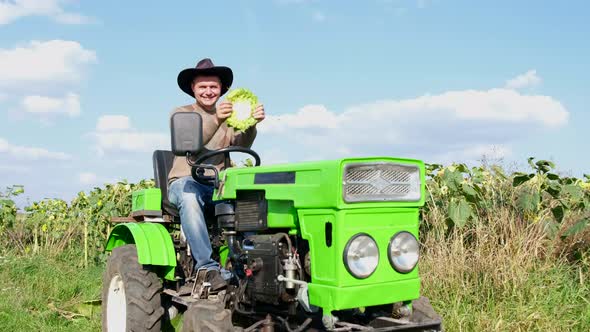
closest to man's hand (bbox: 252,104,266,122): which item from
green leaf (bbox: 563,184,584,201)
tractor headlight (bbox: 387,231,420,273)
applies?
tractor headlight (bbox: 387,231,420,273)

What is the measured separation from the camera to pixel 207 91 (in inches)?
225

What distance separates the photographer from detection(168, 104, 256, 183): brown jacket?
536 cm

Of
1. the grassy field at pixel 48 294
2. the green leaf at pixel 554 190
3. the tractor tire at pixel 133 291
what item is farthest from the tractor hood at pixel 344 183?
the grassy field at pixel 48 294

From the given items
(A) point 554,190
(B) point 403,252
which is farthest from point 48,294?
(A) point 554,190

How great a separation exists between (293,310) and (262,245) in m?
0.44

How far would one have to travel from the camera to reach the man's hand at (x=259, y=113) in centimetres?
517

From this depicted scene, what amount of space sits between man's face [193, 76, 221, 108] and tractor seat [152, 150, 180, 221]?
55 centimetres

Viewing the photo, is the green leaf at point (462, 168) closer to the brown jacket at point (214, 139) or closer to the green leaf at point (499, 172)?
the green leaf at point (499, 172)

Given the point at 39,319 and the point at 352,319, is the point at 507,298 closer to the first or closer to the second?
the point at 352,319

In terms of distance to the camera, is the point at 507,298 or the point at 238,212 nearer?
the point at 238,212

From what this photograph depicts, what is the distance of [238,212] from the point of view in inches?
175

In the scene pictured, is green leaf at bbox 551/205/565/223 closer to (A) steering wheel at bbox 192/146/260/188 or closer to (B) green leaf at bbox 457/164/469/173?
(B) green leaf at bbox 457/164/469/173

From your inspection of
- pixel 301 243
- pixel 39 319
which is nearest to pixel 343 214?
pixel 301 243

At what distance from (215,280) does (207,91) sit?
1844mm
